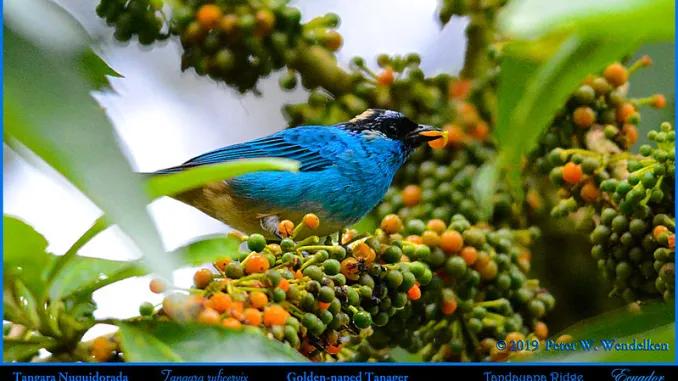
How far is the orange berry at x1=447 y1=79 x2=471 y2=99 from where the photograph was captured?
2305mm

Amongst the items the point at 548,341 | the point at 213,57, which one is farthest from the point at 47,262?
the point at 548,341

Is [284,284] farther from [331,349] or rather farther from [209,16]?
[209,16]

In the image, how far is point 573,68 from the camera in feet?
2.31

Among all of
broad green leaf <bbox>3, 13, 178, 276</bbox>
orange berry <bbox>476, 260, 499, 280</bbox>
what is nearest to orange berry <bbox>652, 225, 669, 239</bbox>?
orange berry <bbox>476, 260, 499, 280</bbox>

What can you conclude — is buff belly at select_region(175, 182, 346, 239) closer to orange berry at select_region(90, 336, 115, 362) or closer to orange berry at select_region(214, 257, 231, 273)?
orange berry at select_region(214, 257, 231, 273)

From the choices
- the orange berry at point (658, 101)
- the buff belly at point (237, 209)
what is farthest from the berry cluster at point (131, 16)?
the orange berry at point (658, 101)

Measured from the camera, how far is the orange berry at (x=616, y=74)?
2189mm

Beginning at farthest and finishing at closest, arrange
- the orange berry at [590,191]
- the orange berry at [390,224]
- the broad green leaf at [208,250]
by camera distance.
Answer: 1. the orange berry at [590,191]
2. the orange berry at [390,224]
3. the broad green leaf at [208,250]

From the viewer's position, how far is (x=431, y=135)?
2.27 m

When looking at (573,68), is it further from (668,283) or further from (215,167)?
(668,283)

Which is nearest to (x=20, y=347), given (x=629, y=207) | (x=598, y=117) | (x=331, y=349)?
(x=331, y=349)

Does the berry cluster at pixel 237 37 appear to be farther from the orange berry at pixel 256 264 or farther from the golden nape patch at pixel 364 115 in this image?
the orange berry at pixel 256 264

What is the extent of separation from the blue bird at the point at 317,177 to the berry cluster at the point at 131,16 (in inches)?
14.1

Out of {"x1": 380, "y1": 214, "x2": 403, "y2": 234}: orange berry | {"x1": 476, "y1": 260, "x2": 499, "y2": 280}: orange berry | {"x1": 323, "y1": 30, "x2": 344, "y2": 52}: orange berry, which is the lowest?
{"x1": 476, "y1": 260, "x2": 499, "y2": 280}: orange berry
